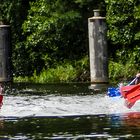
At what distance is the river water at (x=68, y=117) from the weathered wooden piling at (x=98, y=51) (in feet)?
26.7

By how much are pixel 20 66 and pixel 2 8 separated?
5452 mm

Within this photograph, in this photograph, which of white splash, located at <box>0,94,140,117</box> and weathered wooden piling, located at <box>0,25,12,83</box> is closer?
white splash, located at <box>0,94,140,117</box>

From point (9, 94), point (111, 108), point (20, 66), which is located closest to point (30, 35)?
point (20, 66)

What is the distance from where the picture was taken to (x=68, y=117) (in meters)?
26.3

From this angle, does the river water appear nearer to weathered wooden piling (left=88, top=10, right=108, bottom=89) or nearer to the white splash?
the white splash

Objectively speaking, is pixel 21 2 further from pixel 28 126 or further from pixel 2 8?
pixel 28 126

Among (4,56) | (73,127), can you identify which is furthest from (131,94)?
(4,56)

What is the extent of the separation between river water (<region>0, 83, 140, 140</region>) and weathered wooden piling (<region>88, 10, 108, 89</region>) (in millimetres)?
8135

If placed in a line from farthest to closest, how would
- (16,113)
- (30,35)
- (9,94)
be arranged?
(30,35), (9,94), (16,113)

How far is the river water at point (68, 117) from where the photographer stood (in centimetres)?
Answer: 2123

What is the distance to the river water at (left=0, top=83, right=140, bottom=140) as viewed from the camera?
836 inches

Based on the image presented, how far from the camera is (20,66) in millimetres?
59125

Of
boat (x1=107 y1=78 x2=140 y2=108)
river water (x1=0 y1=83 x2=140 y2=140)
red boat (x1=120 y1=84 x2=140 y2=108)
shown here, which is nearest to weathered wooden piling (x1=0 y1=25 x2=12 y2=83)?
river water (x1=0 y1=83 x2=140 y2=140)

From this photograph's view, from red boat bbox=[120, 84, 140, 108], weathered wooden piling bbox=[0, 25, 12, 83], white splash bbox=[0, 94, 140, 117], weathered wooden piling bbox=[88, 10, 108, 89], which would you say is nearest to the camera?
white splash bbox=[0, 94, 140, 117]
